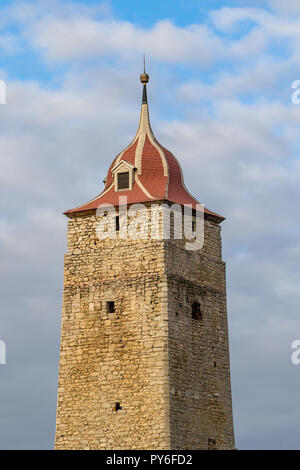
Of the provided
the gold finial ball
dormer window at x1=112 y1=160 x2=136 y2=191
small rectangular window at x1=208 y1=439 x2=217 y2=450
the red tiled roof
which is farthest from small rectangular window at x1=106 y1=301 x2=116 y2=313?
the gold finial ball

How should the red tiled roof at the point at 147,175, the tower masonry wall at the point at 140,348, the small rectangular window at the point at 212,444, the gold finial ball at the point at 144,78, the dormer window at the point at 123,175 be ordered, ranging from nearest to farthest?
the tower masonry wall at the point at 140,348 → the small rectangular window at the point at 212,444 → the red tiled roof at the point at 147,175 → the dormer window at the point at 123,175 → the gold finial ball at the point at 144,78

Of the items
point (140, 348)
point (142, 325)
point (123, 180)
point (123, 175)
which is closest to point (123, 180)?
point (123, 180)

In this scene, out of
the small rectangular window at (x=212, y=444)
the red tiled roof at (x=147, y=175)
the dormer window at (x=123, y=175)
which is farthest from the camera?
the dormer window at (x=123, y=175)

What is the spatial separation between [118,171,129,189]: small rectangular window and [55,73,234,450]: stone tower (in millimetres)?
40

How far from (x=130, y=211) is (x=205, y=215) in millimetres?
3288

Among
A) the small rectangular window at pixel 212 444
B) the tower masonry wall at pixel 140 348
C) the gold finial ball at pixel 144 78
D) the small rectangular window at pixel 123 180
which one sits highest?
the gold finial ball at pixel 144 78

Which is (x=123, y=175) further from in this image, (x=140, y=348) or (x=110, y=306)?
(x=140, y=348)

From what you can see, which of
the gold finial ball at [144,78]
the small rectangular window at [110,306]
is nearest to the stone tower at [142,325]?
the small rectangular window at [110,306]

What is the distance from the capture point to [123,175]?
50531 mm

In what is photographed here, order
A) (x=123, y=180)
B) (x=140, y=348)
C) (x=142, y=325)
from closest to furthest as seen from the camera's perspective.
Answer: (x=140, y=348) < (x=142, y=325) < (x=123, y=180)

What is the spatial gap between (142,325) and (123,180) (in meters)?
6.39

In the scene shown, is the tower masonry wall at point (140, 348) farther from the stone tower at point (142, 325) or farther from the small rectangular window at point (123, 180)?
the small rectangular window at point (123, 180)

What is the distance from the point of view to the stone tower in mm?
46656

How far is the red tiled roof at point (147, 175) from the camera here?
4947 centimetres
